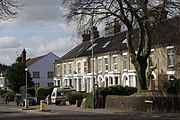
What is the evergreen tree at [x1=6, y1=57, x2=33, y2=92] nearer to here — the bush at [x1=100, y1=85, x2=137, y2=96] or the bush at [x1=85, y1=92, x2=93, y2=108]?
the bush at [x1=85, y1=92, x2=93, y2=108]

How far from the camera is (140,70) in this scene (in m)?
39.7

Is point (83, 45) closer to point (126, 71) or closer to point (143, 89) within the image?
point (126, 71)

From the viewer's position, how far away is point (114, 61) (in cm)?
5969

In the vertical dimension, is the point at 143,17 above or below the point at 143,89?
above

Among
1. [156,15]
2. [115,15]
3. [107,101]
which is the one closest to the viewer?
[156,15]

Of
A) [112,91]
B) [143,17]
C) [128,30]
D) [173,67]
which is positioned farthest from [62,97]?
[143,17]

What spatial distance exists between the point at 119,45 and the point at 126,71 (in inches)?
208

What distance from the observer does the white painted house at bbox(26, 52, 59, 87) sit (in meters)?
102

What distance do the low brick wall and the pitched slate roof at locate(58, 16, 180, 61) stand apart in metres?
5.61

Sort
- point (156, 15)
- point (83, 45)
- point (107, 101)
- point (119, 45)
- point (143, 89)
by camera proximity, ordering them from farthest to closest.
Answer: point (83, 45) < point (119, 45) < point (107, 101) < point (143, 89) < point (156, 15)

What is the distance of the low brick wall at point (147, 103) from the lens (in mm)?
35044

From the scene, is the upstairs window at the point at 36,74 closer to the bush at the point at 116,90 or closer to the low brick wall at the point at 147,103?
the bush at the point at 116,90

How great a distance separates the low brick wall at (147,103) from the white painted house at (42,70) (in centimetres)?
6046

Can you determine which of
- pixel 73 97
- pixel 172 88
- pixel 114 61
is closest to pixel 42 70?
pixel 114 61
